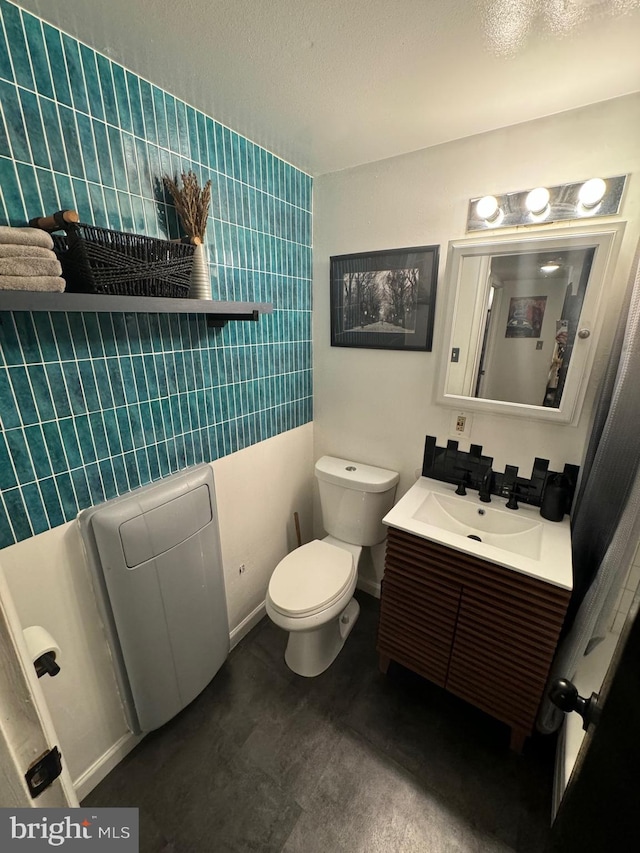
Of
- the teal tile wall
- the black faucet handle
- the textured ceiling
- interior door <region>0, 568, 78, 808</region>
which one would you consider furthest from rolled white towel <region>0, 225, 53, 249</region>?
the black faucet handle

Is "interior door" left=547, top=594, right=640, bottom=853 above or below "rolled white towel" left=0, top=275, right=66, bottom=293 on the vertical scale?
below

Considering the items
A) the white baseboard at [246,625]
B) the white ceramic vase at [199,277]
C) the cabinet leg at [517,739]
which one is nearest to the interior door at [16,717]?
the white ceramic vase at [199,277]

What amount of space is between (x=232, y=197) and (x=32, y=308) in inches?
37.8

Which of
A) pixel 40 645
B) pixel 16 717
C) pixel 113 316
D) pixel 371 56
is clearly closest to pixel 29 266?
pixel 113 316

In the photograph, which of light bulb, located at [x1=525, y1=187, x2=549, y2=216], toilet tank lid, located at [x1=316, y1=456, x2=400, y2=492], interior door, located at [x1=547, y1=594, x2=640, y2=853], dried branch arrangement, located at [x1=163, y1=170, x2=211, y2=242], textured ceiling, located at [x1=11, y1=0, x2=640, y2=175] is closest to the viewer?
interior door, located at [x1=547, y1=594, x2=640, y2=853]

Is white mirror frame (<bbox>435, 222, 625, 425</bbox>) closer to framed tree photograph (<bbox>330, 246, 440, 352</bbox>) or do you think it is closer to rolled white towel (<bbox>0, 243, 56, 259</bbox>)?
framed tree photograph (<bbox>330, 246, 440, 352</bbox>)

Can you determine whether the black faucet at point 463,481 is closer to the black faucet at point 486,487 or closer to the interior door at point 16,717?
the black faucet at point 486,487

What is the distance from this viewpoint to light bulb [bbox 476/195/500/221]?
1338mm

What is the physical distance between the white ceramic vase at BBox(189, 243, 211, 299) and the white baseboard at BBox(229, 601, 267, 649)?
1620 millimetres

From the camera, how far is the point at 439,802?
121cm

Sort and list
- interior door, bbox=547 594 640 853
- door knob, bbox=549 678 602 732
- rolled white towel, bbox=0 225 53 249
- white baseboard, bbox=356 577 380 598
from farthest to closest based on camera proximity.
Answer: white baseboard, bbox=356 577 380 598 < rolled white towel, bbox=0 225 53 249 < door knob, bbox=549 678 602 732 < interior door, bbox=547 594 640 853

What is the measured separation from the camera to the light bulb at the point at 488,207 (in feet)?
4.39

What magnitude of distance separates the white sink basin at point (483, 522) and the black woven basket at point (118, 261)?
1.28 metres

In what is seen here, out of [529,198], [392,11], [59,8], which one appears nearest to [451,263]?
[529,198]
